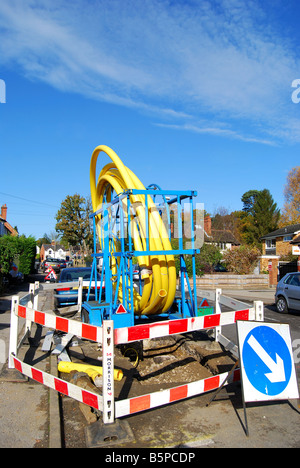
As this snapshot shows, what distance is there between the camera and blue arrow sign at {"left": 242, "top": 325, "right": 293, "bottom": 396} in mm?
4348

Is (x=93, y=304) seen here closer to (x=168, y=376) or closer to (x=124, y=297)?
(x=124, y=297)

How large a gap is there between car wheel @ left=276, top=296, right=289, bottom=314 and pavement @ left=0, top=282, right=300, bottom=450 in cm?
879

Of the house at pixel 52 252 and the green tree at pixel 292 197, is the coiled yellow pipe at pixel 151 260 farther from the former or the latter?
the house at pixel 52 252

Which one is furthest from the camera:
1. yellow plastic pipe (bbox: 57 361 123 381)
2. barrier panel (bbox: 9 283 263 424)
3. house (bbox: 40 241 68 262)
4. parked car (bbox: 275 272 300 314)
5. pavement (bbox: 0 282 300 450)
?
house (bbox: 40 241 68 262)

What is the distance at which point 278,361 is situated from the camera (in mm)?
4523

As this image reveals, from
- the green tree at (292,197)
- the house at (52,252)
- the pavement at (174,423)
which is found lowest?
the pavement at (174,423)

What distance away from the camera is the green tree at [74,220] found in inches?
2325

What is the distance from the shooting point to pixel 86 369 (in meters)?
5.83

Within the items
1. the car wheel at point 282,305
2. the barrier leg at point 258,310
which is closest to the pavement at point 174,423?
the barrier leg at point 258,310

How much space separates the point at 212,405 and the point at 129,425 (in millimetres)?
1164

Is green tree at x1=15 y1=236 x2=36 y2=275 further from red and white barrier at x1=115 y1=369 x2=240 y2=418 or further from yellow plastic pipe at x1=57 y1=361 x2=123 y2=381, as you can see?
red and white barrier at x1=115 y1=369 x2=240 y2=418

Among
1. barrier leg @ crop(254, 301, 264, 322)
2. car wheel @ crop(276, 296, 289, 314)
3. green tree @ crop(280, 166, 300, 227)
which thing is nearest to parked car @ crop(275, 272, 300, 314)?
car wheel @ crop(276, 296, 289, 314)

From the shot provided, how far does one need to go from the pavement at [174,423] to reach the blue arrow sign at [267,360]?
0.41 metres
